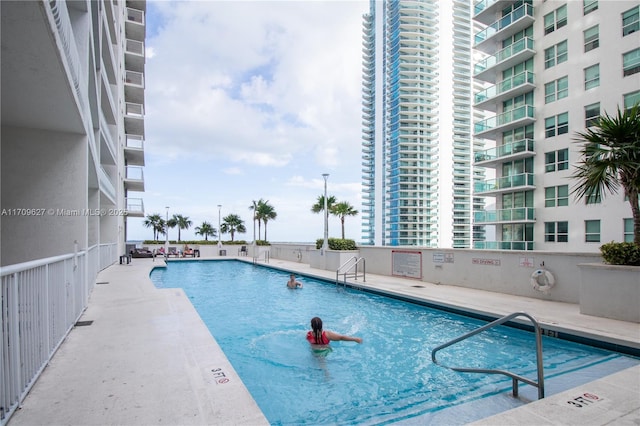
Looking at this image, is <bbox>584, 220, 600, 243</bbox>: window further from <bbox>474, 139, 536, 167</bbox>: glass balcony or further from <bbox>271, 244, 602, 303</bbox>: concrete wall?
<bbox>271, 244, 602, 303</bbox>: concrete wall

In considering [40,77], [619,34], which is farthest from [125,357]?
[619,34]

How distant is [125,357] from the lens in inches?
167

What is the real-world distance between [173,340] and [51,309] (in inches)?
60.9

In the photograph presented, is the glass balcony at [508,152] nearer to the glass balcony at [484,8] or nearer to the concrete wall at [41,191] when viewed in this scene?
the glass balcony at [484,8]

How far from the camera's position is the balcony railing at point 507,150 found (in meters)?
23.0

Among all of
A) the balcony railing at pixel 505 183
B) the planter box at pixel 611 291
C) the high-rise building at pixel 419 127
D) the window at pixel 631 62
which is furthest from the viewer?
the high-rise building at pixel 419 127

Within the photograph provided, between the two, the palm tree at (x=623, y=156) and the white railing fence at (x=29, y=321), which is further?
the palm tree at (x=623, y=156)

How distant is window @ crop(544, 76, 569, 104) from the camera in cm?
2147

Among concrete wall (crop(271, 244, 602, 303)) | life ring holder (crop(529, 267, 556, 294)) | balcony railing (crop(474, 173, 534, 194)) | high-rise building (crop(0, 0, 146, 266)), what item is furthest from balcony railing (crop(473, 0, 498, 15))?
high-rise building (crop(0, 0, 146, 266))

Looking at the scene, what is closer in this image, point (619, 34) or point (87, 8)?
point (87, 8)

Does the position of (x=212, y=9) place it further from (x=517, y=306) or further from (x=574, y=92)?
(x=574, y=92)

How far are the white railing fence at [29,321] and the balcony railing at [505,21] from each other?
2887 cm

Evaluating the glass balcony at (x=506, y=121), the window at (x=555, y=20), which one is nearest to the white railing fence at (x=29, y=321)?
the glass balcony at (x=506, y=121)

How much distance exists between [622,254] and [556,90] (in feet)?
64.3
